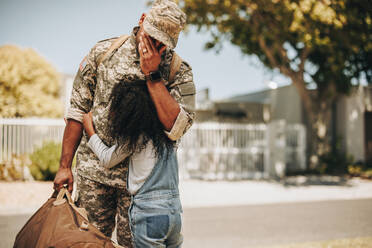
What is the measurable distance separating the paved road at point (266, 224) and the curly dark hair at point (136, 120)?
366 cm

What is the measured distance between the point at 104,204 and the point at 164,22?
107 centimetres

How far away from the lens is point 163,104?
5.32 feet

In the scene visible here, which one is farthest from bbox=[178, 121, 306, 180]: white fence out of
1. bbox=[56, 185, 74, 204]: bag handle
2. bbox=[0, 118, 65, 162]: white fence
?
bbox=[56, 185, 74, 204]: bag handle

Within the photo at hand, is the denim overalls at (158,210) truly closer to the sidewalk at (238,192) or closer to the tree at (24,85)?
the sidewalk at (238,192)

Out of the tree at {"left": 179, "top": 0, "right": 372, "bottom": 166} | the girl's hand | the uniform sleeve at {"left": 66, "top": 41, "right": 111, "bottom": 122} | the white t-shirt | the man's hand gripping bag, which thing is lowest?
the man's hand gripping bag

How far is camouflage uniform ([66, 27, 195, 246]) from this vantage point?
1.88m

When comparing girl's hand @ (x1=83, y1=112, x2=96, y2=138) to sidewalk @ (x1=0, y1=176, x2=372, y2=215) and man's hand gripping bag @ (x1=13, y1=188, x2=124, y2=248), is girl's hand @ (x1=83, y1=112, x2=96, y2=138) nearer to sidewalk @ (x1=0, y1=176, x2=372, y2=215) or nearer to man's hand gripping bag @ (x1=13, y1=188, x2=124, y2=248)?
man's hand gripping bag @ (x1=13, y1=188, x2=124, y2=248)

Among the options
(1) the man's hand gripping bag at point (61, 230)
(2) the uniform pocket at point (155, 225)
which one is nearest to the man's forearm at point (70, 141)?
(1) the man's hand gripping bag at point (61, 230)

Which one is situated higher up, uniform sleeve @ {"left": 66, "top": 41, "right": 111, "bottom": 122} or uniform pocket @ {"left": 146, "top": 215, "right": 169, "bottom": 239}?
uniform sleeve @ {"left": 66, "top": 41, "right": 111, "bottom": 122}

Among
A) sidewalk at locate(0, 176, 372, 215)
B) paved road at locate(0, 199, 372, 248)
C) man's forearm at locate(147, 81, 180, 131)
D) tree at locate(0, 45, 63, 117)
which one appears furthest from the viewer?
tree at locate(0, 45, 63, 117)

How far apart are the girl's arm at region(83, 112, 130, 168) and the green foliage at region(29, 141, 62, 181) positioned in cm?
879

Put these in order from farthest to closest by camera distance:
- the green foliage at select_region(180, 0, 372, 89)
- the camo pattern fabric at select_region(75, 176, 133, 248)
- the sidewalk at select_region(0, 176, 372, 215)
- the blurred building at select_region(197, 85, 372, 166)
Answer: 1. the blurred building at select_region(197, 85, 372, 166)
2. the green foliage at select_region(180, 0, 372, 89)
3. the sidewalk at select_region(0, 176, 372, 215)
4. the camo pattern fabric at select_region(75, 176, 133, 248)

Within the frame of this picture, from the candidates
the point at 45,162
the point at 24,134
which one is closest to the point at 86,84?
the point at 45,162

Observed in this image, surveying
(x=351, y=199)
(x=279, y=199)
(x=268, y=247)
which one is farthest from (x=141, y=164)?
(x=351, y=199)
